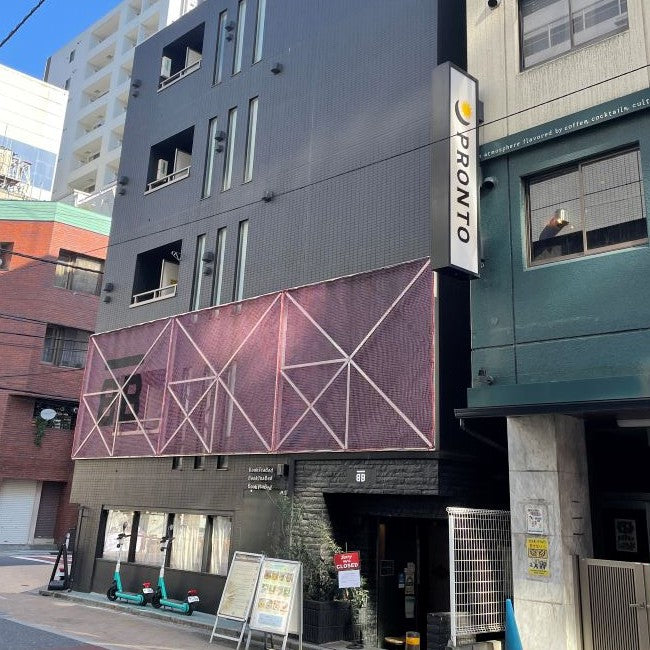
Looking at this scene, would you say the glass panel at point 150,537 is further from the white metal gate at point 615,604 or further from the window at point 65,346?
the window at point 65,346

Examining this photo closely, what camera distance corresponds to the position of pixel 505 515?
10.8 meters

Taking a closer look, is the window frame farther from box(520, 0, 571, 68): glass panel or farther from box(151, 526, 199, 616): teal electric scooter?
box(151, 526, 199, 616): teal electric scooter

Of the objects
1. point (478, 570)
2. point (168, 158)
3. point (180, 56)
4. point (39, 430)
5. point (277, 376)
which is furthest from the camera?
point (39, 430)

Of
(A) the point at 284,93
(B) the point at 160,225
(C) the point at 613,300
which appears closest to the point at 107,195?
(B) the point at 160,225

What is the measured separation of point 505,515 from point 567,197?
501 centimetres

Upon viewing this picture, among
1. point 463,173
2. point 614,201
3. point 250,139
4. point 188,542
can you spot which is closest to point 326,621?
point 188,542

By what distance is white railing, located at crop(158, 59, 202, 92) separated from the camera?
1938 centimetres

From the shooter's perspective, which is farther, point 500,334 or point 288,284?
point 288,284

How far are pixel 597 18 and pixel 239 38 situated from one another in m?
10.2

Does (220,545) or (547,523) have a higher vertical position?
(547,523)

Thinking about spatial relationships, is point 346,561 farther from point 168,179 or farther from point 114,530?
point 168,179

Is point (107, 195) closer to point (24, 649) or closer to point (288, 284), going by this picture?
point (288, 284)

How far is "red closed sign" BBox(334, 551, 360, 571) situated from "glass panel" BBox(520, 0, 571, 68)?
865 centimetres

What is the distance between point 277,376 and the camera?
13.9 m
